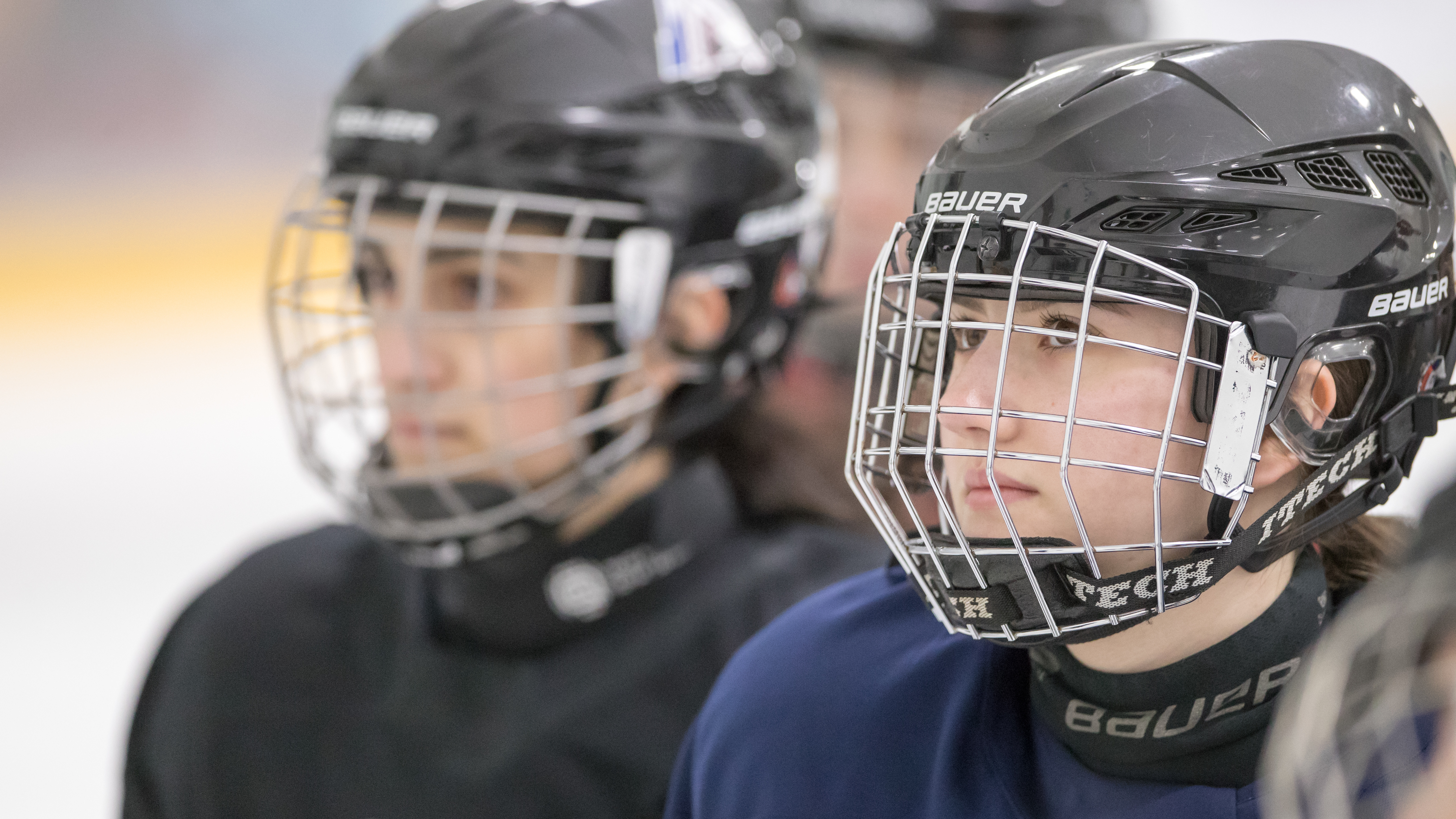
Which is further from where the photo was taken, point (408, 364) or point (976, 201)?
point (408, 364)

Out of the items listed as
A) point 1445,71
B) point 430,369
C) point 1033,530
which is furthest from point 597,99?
point 1445,71

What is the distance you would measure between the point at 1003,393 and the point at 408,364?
84 cm

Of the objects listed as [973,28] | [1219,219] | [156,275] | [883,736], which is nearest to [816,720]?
[883,736]

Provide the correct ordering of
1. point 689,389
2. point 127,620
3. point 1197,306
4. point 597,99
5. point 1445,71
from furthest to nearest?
point 1445,71
point 127,620
point 689,389
point 597,99
point 1197,306

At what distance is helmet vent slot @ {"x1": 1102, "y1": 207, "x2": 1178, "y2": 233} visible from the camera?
909 mm

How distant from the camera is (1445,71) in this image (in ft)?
15.8

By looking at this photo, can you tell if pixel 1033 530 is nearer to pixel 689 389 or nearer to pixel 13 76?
pixel 689 389

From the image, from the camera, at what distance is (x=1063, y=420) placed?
0.90 meters

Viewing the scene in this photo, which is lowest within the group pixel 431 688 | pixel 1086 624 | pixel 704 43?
pixel 431 688

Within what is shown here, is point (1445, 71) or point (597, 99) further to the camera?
point (1445, 71)

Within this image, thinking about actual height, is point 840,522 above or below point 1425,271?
below

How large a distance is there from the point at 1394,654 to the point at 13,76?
225 inches

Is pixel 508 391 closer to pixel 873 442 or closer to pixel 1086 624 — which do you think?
pixel 873 442

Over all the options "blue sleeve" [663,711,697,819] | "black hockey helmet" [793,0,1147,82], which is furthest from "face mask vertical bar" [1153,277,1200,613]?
"black hockey helmet" [793,0,1147,82]
